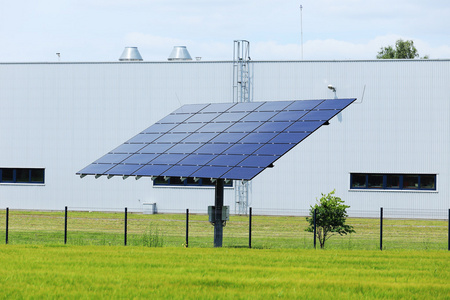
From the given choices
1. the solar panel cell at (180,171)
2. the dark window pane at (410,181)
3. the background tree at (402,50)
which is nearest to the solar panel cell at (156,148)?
the solar panel cell at (180,171)

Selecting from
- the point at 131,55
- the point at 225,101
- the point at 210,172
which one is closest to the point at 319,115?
the point at 210,172

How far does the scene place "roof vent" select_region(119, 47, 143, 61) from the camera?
181 ft

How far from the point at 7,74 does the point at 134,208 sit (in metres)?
13.6

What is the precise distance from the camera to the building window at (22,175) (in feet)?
176

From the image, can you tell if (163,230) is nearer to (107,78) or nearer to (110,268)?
(110,268)

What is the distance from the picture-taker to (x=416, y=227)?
4078cm

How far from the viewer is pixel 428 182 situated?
48.2m

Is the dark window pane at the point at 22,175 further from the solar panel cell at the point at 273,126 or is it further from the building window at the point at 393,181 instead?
the solar panel cell at the point at 273,126

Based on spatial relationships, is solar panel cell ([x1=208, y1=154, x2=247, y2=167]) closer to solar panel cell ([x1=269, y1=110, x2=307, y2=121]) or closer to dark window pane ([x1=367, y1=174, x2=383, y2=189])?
solar panel cell ([x1=269, y1=110, x2=307, y2=121])

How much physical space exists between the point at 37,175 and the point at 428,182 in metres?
26.6

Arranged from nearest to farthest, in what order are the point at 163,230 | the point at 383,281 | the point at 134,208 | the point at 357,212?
the point at 383,281 → the point at 163,230 → the point at 357,212 → the point at 134,208

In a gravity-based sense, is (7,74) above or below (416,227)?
above

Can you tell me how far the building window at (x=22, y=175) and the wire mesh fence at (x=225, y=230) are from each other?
2.60m

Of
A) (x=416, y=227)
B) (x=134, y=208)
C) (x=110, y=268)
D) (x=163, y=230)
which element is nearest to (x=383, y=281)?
(x=110, y=268)
